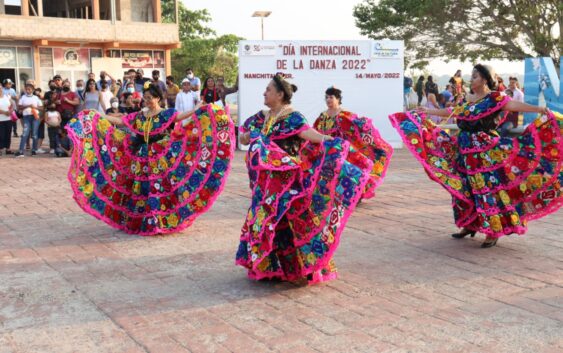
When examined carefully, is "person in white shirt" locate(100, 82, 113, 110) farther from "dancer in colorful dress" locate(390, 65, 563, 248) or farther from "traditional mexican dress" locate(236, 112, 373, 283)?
"traditional mexican dress" locate(236, 112, 373, 283)

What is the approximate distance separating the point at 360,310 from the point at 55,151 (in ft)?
38.1

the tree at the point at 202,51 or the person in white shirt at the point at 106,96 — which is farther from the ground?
the tree at the point at 202,51

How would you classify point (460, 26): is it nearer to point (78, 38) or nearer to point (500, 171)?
point (78, 38)

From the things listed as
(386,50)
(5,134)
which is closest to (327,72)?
(386,50)

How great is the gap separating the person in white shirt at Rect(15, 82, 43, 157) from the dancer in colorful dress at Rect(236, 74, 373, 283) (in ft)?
36.4

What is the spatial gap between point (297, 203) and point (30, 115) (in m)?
11.6

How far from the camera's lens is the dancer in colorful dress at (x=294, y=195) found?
4.82 metres

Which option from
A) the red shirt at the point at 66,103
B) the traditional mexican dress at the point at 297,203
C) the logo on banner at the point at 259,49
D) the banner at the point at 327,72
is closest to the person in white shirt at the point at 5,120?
the red shirt at the point at 66,103

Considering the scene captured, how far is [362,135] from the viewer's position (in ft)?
28.0

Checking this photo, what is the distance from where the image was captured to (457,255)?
19.6 feet

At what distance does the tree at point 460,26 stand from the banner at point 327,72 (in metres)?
14.2

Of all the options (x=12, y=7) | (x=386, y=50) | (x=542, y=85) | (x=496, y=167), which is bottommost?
(x=496, y=167)

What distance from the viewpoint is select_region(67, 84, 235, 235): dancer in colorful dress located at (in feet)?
22.3

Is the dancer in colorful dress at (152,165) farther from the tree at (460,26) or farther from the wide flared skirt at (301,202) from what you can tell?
the tree at (460,26)
